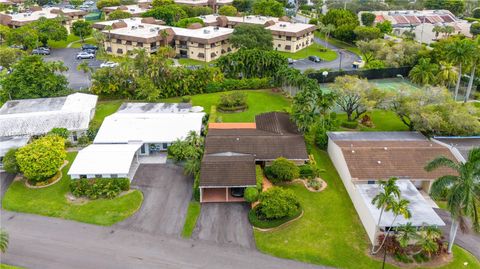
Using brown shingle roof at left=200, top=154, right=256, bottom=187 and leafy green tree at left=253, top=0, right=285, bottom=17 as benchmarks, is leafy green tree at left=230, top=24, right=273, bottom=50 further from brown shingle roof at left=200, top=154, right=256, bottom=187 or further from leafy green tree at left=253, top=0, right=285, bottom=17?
brown shingle roof at left=200, top=154, right=256, bottom=187

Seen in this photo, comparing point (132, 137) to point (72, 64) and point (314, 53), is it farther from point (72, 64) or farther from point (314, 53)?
point (314, 53)

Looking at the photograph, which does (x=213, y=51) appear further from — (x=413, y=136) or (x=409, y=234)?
(x=409, y=234)

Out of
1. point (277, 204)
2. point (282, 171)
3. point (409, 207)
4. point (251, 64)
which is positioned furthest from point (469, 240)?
point (251, 64)

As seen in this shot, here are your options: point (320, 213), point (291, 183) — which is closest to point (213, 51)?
point (291, 183)

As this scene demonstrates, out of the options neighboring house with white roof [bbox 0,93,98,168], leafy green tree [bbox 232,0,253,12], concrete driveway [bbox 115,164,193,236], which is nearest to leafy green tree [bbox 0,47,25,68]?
neighboring house with white roof [bbox 0,93,98,168]

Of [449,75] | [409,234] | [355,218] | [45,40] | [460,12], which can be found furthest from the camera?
[460,12]

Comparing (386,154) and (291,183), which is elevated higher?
(386,154)

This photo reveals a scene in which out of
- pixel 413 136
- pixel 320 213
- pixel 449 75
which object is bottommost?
pixel 320 213
